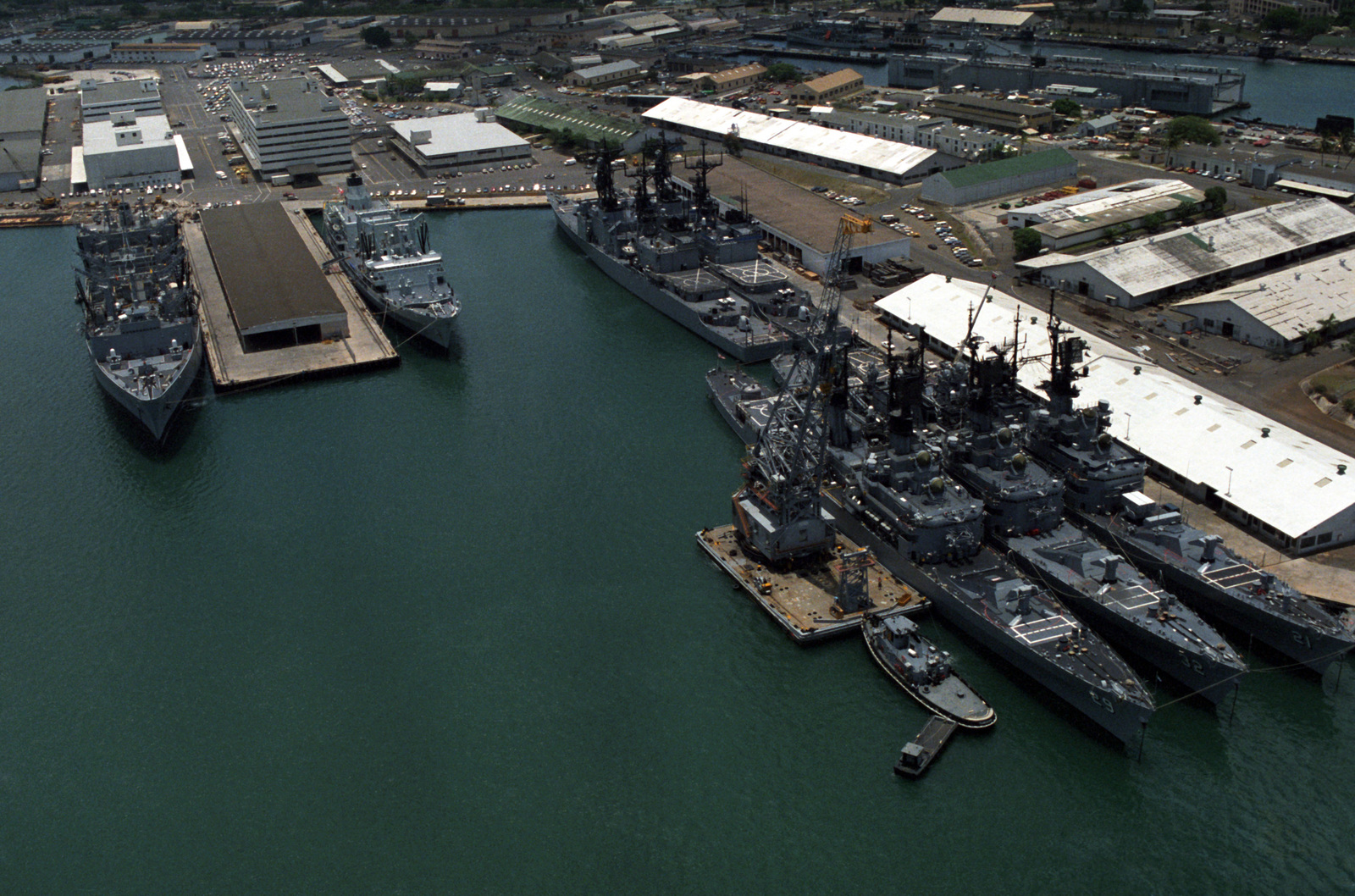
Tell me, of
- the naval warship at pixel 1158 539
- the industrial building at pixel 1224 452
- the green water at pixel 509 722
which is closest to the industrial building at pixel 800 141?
the industrial building at pixel 1224 452

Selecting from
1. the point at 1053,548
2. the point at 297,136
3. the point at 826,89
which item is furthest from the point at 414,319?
the point at 826,89

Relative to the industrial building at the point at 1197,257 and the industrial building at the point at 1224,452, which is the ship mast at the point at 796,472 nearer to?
the industrial building at the point at 1224,452

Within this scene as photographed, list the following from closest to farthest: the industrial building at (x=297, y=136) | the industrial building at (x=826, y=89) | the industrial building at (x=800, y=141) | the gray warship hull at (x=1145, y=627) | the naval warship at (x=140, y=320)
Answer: the gray warship hull at (x=1145, y=627), the naval warship at (x=140, y=320), the industrial building at (x=800, y=141), the industrial building at (x=297, y=136), the industrial building at (x=826, y=89)

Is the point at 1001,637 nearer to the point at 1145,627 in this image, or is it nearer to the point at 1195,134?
the point at 1145,627

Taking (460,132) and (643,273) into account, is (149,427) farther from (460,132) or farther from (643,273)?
(460,132)

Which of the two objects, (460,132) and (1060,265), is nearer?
(1060,265)

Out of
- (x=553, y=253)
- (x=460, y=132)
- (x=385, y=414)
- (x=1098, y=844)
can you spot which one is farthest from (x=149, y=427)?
(x=460, y=132)

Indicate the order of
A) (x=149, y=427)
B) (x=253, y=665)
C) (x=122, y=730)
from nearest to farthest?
(x=122, y=730) < (x=253, y=665) < (x=149, y=427)
